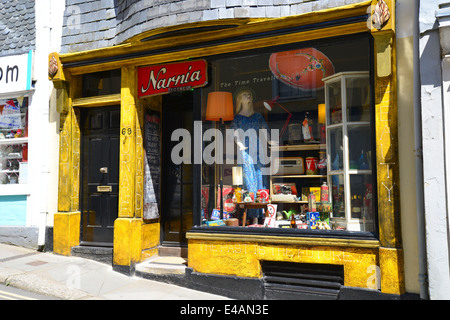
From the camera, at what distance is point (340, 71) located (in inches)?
220

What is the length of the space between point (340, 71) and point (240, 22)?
163 cm

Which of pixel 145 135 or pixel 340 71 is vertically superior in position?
pixel 340 71

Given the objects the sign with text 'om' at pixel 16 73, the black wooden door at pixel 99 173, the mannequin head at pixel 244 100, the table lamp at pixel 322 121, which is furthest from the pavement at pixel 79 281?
the sign with text 'om' at pixel 16 73

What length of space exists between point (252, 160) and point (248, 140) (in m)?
0.35

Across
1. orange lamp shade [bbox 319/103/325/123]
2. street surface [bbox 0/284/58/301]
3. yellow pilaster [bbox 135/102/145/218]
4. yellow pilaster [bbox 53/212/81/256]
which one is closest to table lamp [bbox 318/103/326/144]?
orange lamp shade [bbox 319/103/325/123]

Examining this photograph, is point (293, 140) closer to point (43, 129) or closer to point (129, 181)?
point (129, 181)

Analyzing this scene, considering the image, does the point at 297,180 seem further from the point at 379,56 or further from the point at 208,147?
the point at 379,56

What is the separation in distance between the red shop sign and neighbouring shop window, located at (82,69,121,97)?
702 mm

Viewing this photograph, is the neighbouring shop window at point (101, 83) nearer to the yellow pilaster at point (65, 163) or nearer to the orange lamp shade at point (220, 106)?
the yellow pilaster at point (65, 163)

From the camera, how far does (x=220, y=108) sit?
21.3ft

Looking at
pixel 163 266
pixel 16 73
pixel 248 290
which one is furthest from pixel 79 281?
pixel 16 73

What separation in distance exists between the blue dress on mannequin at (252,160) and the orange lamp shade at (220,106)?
24 cm

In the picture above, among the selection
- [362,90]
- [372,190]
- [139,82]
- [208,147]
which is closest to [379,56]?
[362,90]

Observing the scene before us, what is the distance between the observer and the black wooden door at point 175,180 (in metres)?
7.19
